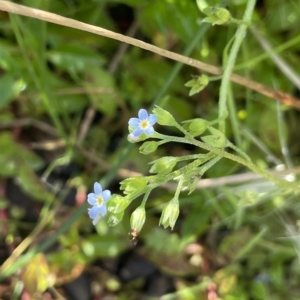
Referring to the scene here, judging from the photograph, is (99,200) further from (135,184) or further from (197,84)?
(197,84)

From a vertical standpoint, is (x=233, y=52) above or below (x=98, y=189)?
above

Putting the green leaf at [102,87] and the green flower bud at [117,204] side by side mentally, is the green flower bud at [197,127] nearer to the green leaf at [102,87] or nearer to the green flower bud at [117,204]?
the green flower bud at [117,204]

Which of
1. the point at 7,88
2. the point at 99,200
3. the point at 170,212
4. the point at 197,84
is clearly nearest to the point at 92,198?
the point at 99,200

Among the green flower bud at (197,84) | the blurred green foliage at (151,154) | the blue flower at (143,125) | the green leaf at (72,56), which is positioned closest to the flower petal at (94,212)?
the blue flower at (143,125)

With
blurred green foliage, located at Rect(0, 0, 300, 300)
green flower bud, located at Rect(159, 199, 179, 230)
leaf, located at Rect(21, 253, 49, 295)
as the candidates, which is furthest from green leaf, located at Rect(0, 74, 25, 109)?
green flower bud, located at Rect(159, 199, 179, 230)

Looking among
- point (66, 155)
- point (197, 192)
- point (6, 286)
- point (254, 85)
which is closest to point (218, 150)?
point (254, 85)
